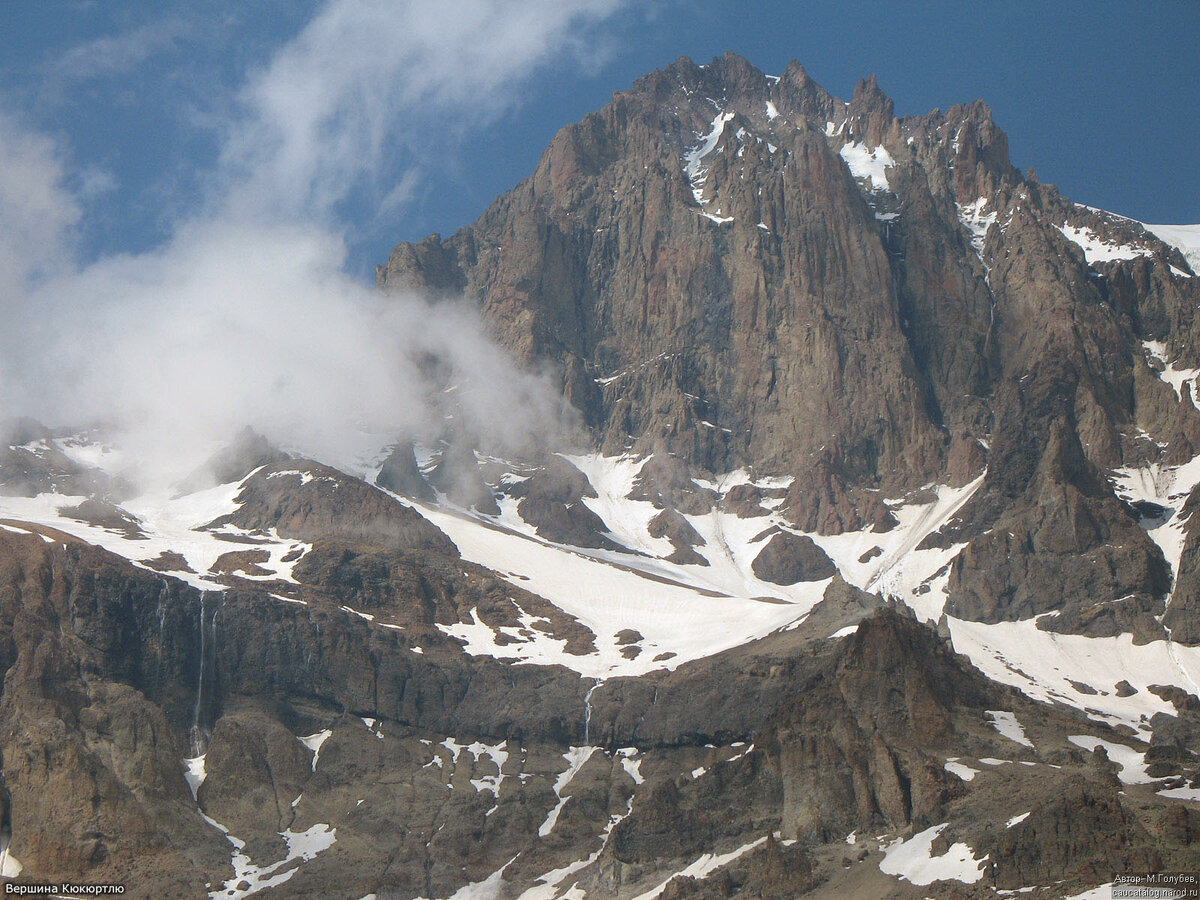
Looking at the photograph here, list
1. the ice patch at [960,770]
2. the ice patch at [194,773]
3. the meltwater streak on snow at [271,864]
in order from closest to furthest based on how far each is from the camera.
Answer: the ice patch at [960,770] → the meltwater streak on snow at [271,864] → the ice patch at [194,773]

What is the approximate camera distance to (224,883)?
15300 centimetres

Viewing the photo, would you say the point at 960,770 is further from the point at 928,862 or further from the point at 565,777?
the point at 565,777

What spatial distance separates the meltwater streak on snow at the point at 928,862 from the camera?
115688mm

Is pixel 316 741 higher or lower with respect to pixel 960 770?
higher

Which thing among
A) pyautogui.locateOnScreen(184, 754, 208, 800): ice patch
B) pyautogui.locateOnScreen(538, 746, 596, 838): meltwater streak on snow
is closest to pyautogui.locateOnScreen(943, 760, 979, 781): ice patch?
pyautogui.locateOnScreen(538, 746, 596, 838): meltwater streak on snow

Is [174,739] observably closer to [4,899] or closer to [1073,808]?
[4,899]

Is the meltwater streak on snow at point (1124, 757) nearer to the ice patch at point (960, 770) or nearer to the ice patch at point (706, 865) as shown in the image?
the ice patch at point (960, 770)

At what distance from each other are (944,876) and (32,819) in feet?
310

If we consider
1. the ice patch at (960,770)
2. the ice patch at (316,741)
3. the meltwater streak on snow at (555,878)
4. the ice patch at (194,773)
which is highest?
the ice patch at (316,741)

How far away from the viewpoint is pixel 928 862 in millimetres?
121375

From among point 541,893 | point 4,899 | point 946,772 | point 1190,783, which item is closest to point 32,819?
A: point 4,899

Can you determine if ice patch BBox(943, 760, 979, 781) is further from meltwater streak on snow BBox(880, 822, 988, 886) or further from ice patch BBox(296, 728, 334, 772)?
ice patch BBox(296, 728, 334, 772)

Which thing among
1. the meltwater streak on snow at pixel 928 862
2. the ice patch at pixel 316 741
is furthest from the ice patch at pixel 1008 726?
the ice patch at pixel 316 741

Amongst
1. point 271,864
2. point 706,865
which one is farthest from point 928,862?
point 271,864
